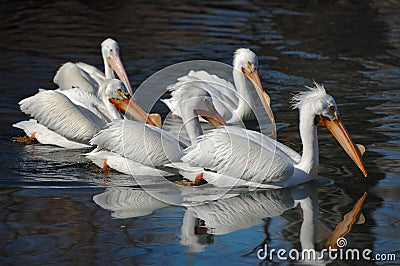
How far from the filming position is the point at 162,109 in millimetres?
8250

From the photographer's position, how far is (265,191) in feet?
18.8

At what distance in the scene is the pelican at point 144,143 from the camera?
19.4ft

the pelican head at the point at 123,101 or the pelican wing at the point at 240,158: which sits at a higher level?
the pelican head at the point at 123,101

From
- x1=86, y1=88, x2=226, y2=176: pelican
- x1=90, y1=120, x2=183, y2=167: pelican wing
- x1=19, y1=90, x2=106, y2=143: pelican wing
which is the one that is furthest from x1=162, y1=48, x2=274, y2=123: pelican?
x1=90, y1=120, x2=183, y2=167: pelican wing

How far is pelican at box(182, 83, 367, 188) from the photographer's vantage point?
18.4ft

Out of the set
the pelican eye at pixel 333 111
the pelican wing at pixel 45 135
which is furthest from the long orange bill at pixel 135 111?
the pelican eye at pixel 333 111

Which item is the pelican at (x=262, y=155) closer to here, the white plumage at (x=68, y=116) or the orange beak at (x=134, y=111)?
the orange beak at (x=134, y=111)

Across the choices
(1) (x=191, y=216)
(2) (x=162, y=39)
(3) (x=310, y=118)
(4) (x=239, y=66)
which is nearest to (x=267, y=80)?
(4) (x=239, y=66)

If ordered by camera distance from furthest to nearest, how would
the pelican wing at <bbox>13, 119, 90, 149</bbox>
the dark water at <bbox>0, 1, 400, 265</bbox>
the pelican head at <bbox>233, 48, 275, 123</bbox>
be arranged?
the pelican head at <bbox>233, 48, 275, 123</bbox> → the pelican wing at <bbox>13, 119, 90, 149</bbox> → the dark water at <bbox>0, 1, 400, 265</bbox>

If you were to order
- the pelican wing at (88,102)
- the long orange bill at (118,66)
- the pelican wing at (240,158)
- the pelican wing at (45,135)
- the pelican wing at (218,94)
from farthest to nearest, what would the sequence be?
the long orange bill at (118,66) < the pelican wing at (218,94) < the pelican wing at (88,102) < the pelican wing at (45,135) < the pelican wing at (240,158)

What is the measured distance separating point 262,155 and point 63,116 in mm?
1903

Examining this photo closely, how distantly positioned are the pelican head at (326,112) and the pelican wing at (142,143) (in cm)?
93

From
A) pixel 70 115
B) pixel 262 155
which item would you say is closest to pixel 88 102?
pixel 70 115

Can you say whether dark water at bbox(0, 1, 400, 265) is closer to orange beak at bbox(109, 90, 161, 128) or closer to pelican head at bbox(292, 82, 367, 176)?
pelican head at bbox(292, 82, 367, 176)
